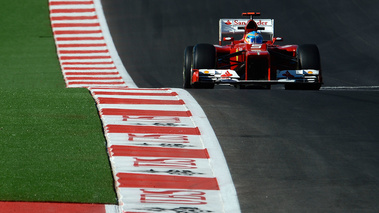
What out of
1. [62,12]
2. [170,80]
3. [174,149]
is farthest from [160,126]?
[62,12]

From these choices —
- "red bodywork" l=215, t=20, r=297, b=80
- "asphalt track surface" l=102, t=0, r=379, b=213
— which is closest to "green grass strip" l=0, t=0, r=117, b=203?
"asphalt track surface" l=102, t=0, r=379, b=213

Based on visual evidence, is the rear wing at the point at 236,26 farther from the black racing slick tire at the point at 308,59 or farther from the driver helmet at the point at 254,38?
the black racing slick tire at the point at 308,59

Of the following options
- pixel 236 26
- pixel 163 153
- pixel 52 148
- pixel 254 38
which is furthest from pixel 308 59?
pixel 52 148

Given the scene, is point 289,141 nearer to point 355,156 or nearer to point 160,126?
point 355,156

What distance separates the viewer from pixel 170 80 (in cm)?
2047

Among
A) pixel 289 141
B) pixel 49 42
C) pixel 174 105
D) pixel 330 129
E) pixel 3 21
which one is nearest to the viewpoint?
pixel 289 141

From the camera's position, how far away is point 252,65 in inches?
643

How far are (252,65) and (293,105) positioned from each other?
294 centimetres

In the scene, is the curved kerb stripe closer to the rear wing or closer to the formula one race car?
the formula one race car

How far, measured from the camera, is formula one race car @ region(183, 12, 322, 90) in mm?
16234

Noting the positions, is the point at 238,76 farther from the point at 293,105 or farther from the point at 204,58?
the point at 293,105

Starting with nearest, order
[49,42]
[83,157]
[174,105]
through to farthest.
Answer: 1. [83,157]
2. [174,105]
3. [49,42]

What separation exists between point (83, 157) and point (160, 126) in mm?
1772

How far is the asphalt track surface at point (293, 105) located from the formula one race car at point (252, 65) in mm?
701
